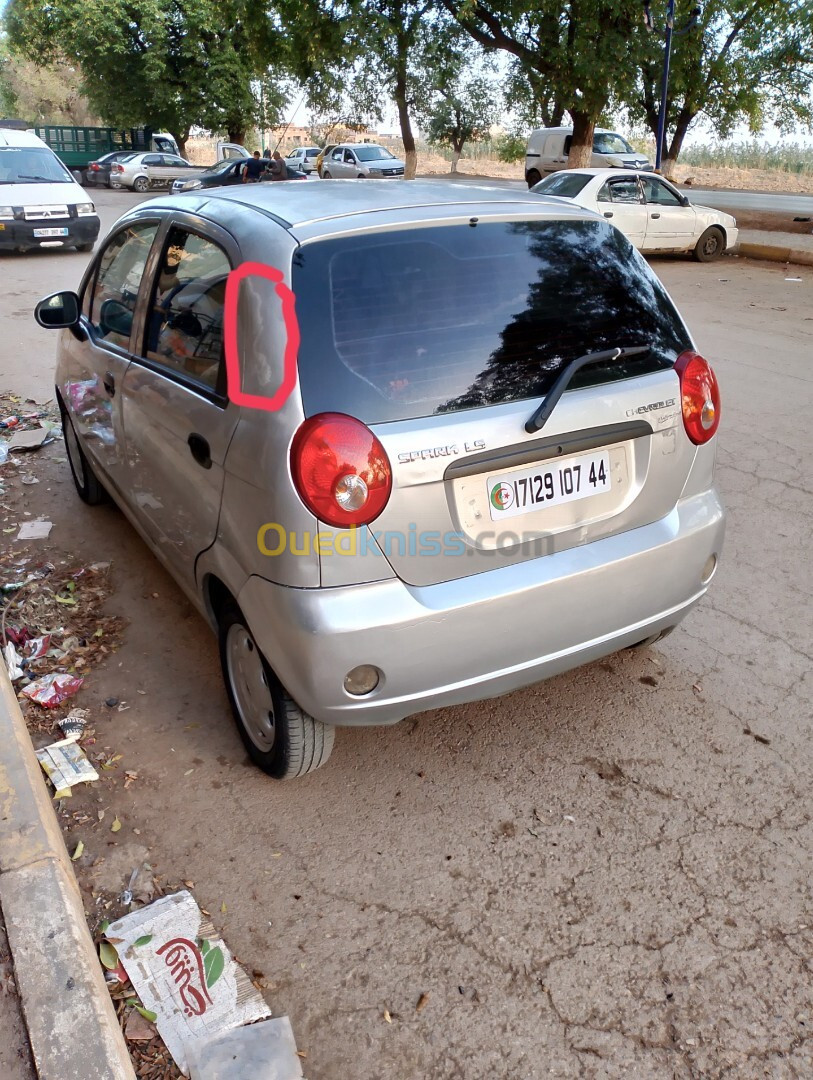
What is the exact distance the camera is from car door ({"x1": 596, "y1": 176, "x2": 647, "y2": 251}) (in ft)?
45.5

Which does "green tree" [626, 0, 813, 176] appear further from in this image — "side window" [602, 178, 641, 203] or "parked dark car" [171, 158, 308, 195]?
"parked dark car" [171, 158, 308, 195]

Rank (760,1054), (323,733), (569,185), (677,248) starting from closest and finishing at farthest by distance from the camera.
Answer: (760,1054) → (323,733) → (569,185) → (677,248)

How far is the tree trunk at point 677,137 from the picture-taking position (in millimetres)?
23281

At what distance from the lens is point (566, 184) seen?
13.8 meters

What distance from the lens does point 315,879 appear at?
253 cm

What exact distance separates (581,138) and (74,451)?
57.4 feet

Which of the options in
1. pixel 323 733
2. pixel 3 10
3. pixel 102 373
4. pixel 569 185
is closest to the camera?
pixel 323 733

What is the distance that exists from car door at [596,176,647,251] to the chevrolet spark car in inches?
471

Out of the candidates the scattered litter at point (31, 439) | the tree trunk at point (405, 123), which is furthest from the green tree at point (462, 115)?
the scattered litter at point (31, 439)

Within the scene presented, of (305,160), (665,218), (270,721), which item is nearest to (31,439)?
(270,721)

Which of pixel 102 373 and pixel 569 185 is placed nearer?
pixel 102 373

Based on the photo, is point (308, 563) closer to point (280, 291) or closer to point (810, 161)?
point (280, 291)

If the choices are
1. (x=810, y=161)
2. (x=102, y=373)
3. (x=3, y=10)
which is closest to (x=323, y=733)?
(x=102, y=373)

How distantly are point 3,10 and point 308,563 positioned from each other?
5273 cm
